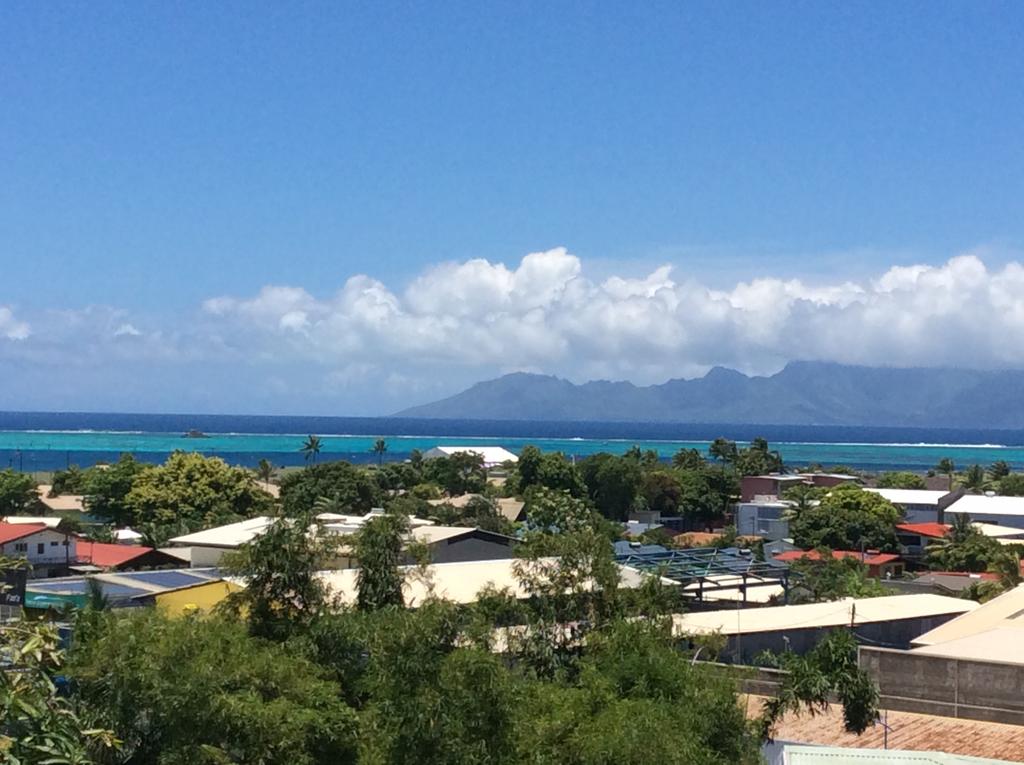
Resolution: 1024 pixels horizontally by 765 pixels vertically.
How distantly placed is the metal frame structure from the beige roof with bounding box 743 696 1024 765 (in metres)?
11.4

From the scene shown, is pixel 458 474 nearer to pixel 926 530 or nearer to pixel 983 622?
pixel 926 530

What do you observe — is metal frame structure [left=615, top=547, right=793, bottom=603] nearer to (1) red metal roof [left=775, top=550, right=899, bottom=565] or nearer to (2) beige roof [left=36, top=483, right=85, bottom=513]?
(1) red metal roof [left=775, top=550, right=899, bottom=565]

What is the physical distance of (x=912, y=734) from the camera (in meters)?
22.3

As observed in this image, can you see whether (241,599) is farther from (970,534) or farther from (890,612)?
(970,534)

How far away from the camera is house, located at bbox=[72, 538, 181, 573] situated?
159 ft

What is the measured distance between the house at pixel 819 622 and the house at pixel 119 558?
79.6ft

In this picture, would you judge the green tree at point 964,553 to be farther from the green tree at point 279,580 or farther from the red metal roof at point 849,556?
the green tree at point 279,580

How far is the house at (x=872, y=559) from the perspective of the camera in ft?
195

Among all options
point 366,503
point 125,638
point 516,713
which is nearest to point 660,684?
point 516,713

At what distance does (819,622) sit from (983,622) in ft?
13.8

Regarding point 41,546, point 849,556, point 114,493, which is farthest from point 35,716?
point 114,493

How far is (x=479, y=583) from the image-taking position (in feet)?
111

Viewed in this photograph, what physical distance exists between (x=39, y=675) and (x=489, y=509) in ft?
222

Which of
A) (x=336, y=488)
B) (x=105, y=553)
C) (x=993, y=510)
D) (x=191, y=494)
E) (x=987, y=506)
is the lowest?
(x=993, y=510)
